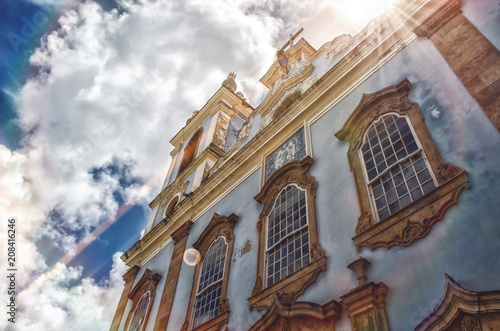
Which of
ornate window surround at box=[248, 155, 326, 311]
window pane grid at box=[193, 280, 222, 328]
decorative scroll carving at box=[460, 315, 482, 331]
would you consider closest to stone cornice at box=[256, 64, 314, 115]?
ornate window surround at box=[248, 155, 326, 311]

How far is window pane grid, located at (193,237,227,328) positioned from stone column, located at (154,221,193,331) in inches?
52.9

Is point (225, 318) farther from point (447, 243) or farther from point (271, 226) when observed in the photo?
point (447, 243)

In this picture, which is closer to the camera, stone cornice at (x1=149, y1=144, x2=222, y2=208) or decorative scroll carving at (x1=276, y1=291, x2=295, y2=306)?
decorative scroll carving at (x1=276, y1=291, x2=295, y2=306)

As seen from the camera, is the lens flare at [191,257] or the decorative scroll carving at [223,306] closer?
the decorative scroll carving at [223,306]

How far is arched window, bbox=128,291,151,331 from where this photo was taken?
39.2 feet

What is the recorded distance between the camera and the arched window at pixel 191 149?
18.8 m

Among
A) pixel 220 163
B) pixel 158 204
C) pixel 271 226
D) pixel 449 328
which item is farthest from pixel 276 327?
pixel 158 204

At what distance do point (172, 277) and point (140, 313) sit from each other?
224 cm

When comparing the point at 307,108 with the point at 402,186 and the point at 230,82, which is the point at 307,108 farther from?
the point at 230,82

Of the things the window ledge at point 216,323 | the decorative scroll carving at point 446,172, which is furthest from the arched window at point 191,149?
the decorative scroll carving at point 446,172

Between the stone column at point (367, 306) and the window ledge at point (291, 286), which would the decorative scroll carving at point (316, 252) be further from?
the stone column at point (367, 306)

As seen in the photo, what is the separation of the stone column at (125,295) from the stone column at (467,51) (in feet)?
42.6

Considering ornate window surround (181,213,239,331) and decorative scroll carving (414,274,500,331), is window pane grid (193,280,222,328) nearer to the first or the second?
ornate window surround (181,213,239,331)

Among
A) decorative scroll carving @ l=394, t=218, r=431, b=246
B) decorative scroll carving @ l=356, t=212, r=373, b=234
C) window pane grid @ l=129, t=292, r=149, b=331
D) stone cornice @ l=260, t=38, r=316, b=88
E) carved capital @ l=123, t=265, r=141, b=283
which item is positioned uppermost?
stone cornice @ l=260, t=38, r=316, b=88
